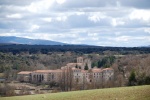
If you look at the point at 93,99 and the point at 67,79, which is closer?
the point at 93,99

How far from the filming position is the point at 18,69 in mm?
129000

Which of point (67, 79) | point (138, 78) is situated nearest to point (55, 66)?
point (67, 79)

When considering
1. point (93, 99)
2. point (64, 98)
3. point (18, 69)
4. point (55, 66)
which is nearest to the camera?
point (93, 99)

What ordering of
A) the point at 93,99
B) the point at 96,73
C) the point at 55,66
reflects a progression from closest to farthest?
the point at 93,99 < the point at 96,73 < the point at 55,66

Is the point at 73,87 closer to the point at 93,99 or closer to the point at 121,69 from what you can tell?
the point at 121,69

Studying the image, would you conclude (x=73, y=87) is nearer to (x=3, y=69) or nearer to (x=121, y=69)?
(x=121, y=69)

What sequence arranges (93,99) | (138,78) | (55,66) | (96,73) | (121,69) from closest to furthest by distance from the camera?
(93,99) < (138,78) < (121,69) < (96,73) < (55,66)

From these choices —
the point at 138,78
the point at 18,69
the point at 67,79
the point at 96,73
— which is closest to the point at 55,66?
the point at 18,69

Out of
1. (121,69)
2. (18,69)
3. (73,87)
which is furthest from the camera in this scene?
(18,69)

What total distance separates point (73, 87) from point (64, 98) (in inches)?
1997

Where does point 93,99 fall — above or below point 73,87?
above

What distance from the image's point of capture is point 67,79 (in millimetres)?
78688

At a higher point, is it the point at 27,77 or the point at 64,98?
the point at 64,98

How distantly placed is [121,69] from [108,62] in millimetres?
26458
